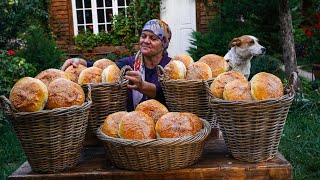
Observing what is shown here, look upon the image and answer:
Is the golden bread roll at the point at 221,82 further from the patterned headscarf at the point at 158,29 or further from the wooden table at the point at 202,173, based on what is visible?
the patterned headscarf at the point at 158,29

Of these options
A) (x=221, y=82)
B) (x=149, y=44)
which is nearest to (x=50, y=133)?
(x=221, y=82)

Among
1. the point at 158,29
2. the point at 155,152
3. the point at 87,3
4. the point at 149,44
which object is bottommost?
the point at 155,152

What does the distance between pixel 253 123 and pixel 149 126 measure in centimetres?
46

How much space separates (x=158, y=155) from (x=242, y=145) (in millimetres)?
407

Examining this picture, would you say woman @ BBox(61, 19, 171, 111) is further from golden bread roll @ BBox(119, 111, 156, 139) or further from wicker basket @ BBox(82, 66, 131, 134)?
golden bread roll @ BBox(119, 111, 156, 139)

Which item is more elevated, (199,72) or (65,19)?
(65,19)

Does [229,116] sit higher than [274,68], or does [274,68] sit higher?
[229,116]

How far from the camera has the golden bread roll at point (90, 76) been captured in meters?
2.16

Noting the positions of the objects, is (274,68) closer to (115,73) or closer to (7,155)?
(7,155)

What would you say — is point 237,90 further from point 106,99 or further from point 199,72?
point 106,99

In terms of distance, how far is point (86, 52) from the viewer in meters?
10.3

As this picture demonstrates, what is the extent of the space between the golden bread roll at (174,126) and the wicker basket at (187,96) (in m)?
0.25

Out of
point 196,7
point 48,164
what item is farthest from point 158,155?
point 196,7

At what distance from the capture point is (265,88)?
1824 mm
